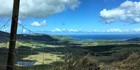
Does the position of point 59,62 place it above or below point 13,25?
below

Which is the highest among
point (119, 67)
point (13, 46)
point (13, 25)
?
point (13, 25)

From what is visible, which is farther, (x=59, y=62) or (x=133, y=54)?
(x=133, y=54)

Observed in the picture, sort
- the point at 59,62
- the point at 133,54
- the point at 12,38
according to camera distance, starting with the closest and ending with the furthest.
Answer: the point at 12,38, the point at 59,62, the point at 133,54

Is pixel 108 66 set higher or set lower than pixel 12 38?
lower

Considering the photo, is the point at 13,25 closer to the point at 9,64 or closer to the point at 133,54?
the point at 9,64

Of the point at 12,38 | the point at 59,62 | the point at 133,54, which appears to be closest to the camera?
the point at 12,38

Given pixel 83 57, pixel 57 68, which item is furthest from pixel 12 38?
pixel 83 57

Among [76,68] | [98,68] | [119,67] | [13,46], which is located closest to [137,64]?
[119,67]

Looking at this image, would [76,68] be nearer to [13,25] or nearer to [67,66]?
[67,66]
